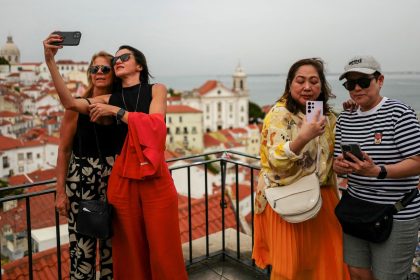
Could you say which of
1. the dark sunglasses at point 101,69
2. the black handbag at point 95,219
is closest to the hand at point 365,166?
the black handbag at point 95,219

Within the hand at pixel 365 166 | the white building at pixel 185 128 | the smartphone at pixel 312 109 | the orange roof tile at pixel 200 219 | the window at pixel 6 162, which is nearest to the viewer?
the hand at pixel 365 166

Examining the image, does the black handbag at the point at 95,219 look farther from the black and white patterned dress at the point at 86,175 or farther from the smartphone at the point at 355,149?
the smartphone at the point at 355,149

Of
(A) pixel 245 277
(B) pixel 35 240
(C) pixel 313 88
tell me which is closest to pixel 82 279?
(A) pixel 245 277

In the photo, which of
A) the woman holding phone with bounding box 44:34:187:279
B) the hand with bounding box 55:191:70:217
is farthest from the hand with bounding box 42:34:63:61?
the hand with bounding box 55:191:70:217

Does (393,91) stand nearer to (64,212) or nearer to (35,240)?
(64,212)

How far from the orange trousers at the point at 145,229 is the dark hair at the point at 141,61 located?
584mm

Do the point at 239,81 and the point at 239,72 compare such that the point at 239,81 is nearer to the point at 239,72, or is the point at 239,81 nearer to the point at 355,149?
the point at 239,72

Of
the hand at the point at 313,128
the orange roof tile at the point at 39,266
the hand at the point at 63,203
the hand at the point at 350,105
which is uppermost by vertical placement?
the hand at the point at 350,105

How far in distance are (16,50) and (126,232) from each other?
358 feet

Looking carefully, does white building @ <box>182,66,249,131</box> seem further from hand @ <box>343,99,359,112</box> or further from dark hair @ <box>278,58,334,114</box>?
hand @ <box>343,99,359,112</box>

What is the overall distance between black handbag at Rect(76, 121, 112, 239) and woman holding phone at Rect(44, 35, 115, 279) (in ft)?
0.46

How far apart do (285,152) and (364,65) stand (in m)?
0.57

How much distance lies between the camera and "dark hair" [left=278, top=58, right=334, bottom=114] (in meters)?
2.12

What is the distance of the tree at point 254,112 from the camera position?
98031mm
